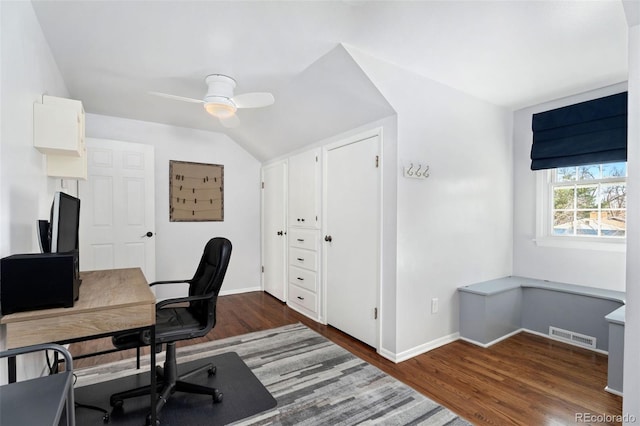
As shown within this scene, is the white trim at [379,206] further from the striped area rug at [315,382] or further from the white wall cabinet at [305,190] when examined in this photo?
the striped area rug at [315,382]

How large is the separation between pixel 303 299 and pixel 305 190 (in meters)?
1.31

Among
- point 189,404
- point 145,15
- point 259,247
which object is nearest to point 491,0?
point 145,15

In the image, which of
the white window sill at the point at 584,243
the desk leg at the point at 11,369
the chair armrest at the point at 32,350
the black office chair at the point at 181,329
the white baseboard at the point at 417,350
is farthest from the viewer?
the white window sill at the point at 584,243

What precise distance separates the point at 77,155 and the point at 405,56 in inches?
94.7

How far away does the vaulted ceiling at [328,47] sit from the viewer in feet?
5.84

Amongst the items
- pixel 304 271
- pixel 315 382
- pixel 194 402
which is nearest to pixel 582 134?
pixel 304 271

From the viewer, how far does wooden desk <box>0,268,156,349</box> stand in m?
1.21

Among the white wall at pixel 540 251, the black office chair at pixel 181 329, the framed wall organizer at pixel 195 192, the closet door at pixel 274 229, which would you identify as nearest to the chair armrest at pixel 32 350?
the black office chair at pixel 181 329

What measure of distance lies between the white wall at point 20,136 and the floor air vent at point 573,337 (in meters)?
4.02

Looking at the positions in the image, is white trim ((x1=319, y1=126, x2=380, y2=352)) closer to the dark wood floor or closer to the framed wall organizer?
the dark wood floor

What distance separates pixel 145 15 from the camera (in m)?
1.83

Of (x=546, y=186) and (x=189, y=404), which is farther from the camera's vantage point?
(x=546, y=186)

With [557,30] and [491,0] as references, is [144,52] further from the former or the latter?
[557,30]

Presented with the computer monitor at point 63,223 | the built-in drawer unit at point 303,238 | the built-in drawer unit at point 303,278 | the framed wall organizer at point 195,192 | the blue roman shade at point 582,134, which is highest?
the blue roman shade at point 582,134
